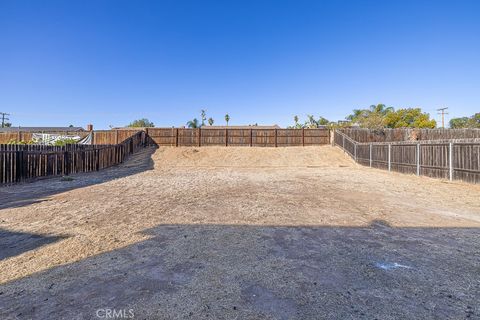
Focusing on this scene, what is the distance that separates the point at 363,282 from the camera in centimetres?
248

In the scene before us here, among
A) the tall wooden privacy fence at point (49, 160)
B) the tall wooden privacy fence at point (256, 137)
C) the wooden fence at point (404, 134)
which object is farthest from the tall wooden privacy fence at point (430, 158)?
the tall wooden privacy fence at point (49, 160)

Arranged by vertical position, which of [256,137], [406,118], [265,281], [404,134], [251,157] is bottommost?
[265,281]

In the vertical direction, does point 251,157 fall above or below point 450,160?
above

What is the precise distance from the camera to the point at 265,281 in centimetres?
250

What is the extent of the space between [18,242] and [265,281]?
3.70m

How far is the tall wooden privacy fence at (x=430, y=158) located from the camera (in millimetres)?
8938

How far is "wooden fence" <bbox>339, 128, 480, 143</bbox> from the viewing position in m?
23.2

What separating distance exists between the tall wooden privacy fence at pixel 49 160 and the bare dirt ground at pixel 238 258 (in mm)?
3081

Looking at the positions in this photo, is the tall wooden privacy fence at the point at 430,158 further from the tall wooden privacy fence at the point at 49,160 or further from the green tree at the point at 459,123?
the green tree at the point at 459,123

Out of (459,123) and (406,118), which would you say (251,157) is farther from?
(459,123)

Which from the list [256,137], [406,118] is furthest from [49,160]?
[406,118]

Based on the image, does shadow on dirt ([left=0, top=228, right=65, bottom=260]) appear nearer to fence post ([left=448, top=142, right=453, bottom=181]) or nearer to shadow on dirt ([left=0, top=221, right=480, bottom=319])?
shadow on dirt ([left=0, top=221, right=480, bottom=319])

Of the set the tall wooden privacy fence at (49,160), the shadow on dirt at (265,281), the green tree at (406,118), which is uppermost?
the green tree at (406,118)

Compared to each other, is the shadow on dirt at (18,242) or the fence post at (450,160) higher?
the fence post at (450,160)
